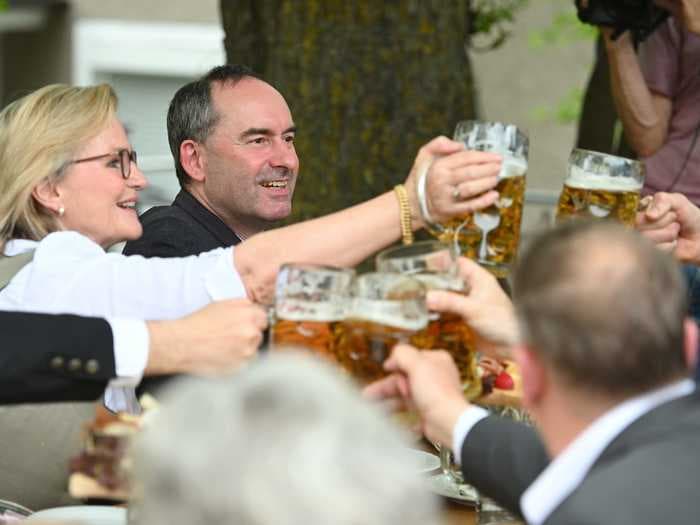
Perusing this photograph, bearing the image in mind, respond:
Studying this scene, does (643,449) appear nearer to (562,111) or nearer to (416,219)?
(416,219)

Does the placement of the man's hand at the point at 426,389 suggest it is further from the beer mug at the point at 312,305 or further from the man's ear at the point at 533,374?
the man's ear at the point at 533,374

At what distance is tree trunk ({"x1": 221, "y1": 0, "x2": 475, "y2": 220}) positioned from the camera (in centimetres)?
609

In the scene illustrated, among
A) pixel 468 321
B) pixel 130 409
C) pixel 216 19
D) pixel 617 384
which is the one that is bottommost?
pixel 216 19

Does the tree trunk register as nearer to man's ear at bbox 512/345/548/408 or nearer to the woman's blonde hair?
the woman's blonde hair

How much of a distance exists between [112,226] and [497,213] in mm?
1000

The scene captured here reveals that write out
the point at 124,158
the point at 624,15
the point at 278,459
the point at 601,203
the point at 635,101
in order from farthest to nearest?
the point at 635,101 < the point at 624,15 < the point at 124,158 < the point at 601,203 < the point at 278,459

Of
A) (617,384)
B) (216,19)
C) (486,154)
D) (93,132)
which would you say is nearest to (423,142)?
(93,132)

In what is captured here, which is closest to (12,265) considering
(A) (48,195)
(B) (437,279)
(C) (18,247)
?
(C) (18,247)

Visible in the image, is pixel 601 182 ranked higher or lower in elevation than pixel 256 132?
higher

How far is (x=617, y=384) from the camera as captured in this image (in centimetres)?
201

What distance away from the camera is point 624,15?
4.93 meters

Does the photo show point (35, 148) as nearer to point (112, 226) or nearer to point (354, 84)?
point (112, 226)

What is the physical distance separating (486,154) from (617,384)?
905mm

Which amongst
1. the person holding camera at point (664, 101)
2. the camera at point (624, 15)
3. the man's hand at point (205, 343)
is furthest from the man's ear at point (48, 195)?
the person holding camera at point (664, 101)
